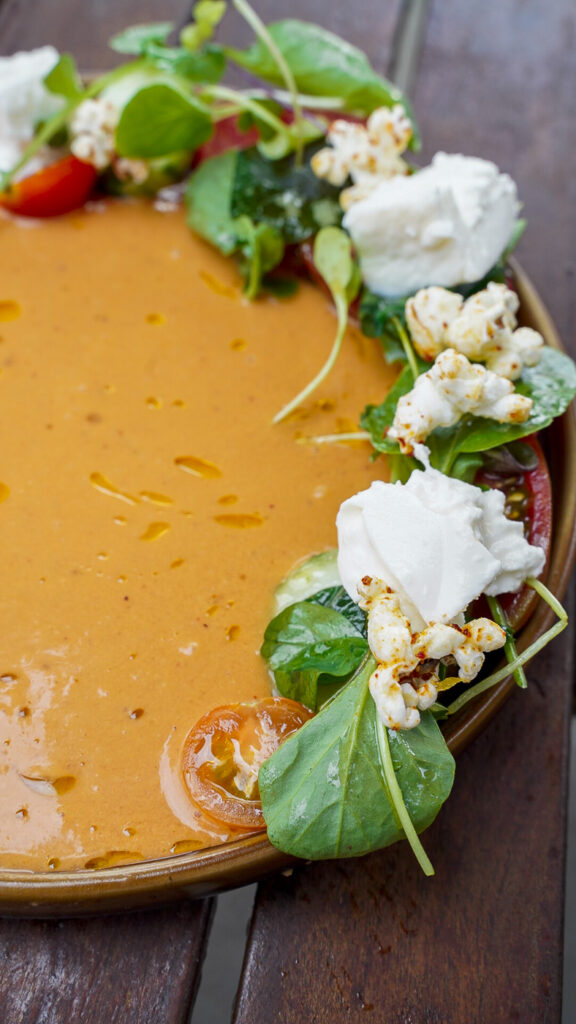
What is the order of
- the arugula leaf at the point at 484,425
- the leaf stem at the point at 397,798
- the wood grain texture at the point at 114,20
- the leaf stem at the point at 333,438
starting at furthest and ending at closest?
Result: the wood grain texture at the point at 114,20, the leaf stem at the point at 333,438, the arugula leaf at the point at 484,425, the leaf stem at the point at 397,798

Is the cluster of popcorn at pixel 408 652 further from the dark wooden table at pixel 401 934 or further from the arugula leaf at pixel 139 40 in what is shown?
the arugula leaf at pixel 139 40

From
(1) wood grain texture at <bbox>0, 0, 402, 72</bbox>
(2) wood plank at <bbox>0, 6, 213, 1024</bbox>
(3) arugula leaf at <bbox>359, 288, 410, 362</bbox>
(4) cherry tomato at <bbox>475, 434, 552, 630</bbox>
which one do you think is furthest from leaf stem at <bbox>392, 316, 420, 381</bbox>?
(1) wood grain texture at <bbox>0, 0, 402, 72</bbox>

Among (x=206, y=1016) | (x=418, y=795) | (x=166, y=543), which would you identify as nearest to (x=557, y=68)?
(x=166, y=543)

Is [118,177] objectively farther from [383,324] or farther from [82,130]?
[383,324]

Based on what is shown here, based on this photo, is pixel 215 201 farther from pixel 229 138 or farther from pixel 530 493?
pixel 530 493

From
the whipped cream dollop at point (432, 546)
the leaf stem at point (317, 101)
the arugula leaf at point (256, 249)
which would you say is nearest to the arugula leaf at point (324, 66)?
the leaf stem at point (317, 101)

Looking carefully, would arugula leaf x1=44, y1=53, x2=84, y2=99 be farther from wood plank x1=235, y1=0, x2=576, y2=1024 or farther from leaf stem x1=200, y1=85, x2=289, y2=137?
wood plank x1=235, y1=0, x2=576, y2=1024
